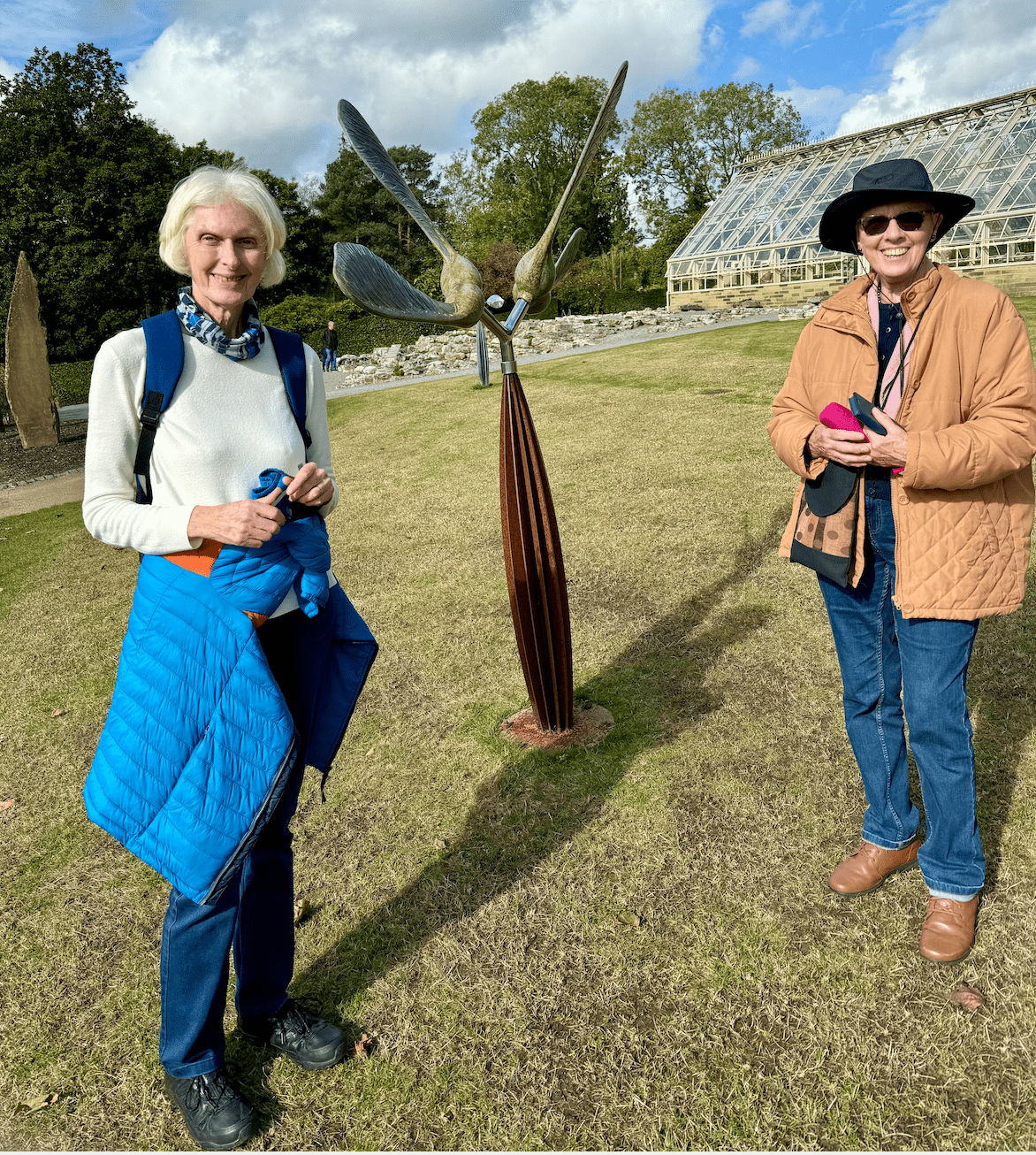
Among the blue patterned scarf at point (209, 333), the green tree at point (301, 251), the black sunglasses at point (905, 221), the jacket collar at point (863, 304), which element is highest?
the green tree at point (301, 251)

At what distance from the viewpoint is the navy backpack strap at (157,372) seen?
178 cm

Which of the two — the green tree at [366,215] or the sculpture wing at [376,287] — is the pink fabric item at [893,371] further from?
the green tree at [366,215]

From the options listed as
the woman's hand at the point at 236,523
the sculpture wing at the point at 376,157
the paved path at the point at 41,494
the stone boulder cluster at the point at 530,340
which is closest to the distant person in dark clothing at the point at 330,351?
the stone boulder cluster at the point at 530,340

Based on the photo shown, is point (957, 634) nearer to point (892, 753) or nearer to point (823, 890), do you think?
point (892, 753)

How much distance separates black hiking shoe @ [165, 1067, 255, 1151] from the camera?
206cm

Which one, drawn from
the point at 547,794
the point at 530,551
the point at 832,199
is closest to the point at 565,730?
the point at 547,794

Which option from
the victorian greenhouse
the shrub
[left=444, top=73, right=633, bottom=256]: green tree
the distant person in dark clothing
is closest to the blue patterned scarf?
the victorian greenhouse

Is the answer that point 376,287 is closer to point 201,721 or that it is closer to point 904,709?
point 201,721

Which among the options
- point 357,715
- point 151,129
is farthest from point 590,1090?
point 151,129

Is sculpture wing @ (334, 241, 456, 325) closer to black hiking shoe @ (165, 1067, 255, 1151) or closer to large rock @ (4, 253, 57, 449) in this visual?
black hiking shoe @ (165, 1067, 255, 1151)

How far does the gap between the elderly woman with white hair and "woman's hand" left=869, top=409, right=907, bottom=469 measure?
4.72 ft

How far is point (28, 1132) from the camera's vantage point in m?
2.19

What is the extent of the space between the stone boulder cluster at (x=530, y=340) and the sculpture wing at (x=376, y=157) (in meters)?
15.7

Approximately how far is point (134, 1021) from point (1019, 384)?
3.12 meters
